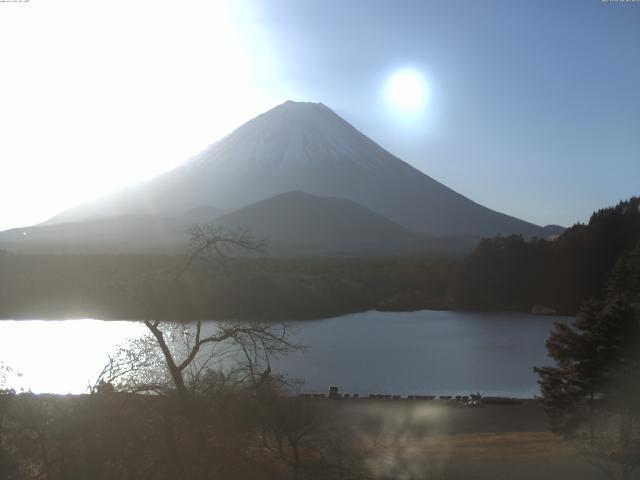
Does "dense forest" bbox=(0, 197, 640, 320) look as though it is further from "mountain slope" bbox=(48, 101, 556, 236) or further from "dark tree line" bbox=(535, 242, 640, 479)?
"mountain slope" bbox=(48, 101, 556, 236)

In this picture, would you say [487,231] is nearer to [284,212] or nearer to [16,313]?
[284,212]

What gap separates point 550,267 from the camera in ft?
121

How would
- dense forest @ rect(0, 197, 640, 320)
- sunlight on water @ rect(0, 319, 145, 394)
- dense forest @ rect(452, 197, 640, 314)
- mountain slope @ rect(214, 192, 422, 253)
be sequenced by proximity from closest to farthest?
sunlight on water @ rect(0, 319, 145, 394) → dense forest @ rect(0, 197, 640, 320) → dense forest @ rect(452, 197, 640, 314) → mountain slope @ rect(214, 192, 422, 253)

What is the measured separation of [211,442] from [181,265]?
1288mm

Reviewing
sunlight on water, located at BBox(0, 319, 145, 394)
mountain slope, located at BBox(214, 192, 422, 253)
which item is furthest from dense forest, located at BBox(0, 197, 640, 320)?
mountain slope, located at BBox(214, 192, 422, 253)

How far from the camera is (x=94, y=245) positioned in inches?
2133

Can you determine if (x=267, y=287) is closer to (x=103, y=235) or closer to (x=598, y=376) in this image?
(x=598, y=376)

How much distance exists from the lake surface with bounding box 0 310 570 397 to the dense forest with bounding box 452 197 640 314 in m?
7.01

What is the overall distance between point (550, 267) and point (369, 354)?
66.9 feet

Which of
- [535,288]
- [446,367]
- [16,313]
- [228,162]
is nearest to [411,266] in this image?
[535,288]

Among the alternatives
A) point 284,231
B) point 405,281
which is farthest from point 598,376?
point 284,231

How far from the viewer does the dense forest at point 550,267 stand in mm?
35000

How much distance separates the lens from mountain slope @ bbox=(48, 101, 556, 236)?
83.1 m

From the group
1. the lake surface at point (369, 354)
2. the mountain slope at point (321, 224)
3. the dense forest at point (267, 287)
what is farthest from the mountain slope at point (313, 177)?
the lake surface at point (369, 354)
